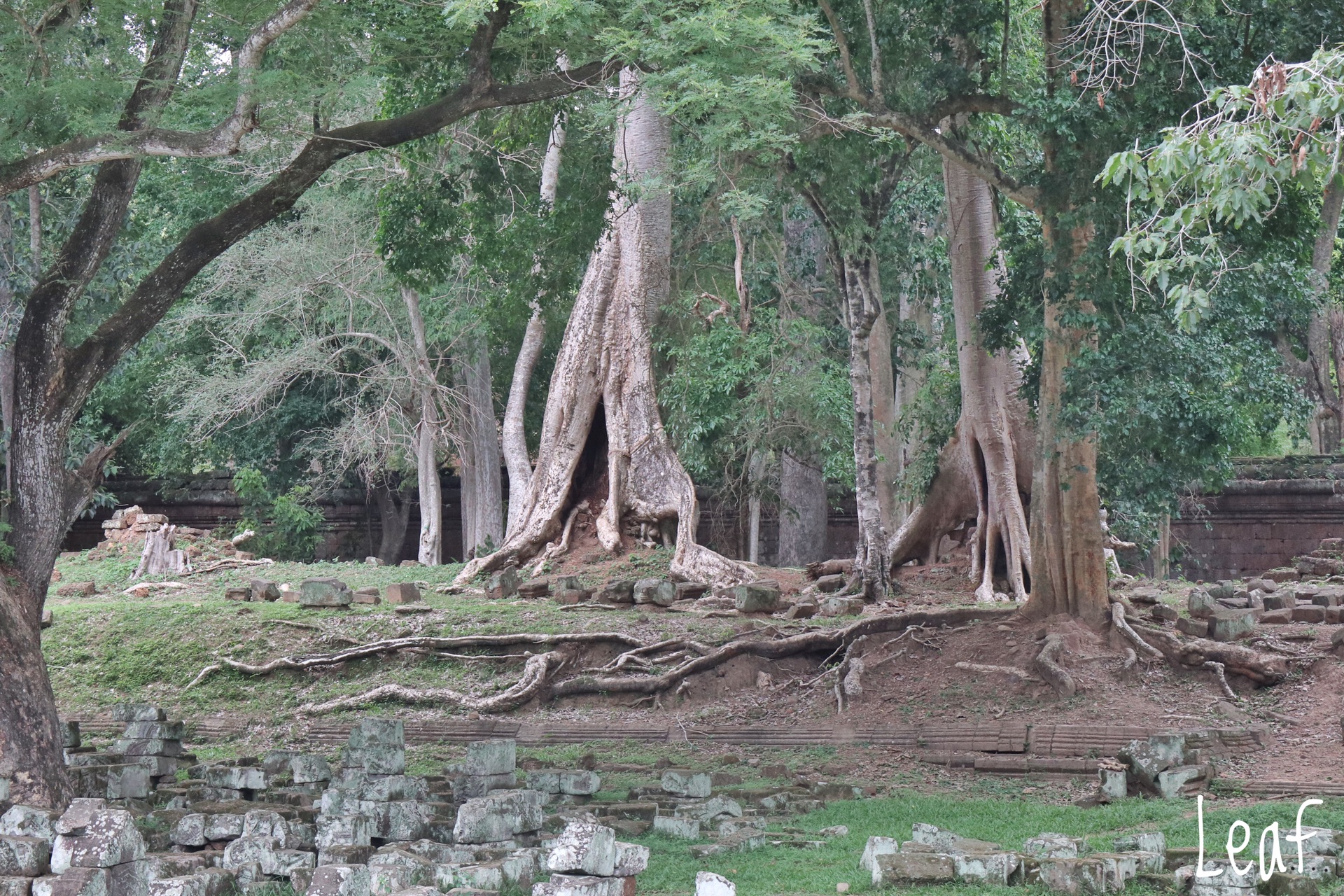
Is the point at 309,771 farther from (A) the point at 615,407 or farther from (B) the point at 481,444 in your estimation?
(B) the point at 481,444

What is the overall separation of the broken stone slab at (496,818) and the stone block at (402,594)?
8748 mm

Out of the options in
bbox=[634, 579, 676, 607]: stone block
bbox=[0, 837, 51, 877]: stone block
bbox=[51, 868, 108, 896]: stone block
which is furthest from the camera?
bbox=[634, 579, 676, 607]: stone block

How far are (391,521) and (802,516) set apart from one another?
8644mm

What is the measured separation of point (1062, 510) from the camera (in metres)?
12.0

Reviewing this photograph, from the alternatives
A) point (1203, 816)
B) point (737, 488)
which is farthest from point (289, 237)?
point (1203, 816)

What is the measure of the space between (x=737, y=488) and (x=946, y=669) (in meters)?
9.95

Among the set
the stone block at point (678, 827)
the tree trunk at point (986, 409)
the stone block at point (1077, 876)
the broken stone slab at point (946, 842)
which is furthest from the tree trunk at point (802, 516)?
the stone block at point (1077, 876)

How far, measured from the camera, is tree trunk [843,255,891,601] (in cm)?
1453

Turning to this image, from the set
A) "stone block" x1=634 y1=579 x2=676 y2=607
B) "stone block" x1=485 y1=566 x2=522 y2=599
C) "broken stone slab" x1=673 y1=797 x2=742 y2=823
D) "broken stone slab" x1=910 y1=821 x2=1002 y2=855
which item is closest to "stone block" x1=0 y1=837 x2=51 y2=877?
"broken stone slab" x1=673 y1=797 x2=742 y2=823

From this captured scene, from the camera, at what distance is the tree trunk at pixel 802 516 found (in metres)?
22.8

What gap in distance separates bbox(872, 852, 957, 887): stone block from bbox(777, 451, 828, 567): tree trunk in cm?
1653

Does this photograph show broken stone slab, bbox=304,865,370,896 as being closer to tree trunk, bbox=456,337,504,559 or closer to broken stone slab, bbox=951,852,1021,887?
broken stone slab, bbox=951,852,1021,887

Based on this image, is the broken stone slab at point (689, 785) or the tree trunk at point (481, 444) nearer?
the broken stone slab at point (689, 785)

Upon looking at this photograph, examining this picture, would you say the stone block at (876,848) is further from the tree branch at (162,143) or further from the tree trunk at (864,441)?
the tree trunk at (864,441)
